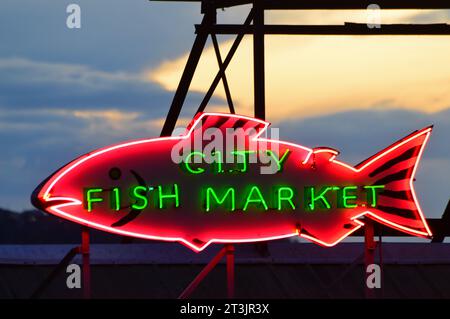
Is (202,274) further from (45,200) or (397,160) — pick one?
(397,160)

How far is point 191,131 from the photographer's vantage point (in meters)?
29.9

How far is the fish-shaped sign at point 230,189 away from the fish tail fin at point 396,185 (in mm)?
21

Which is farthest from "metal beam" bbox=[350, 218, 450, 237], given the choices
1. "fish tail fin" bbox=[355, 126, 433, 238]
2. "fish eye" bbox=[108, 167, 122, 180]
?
"fish eye" bbox=[108, 167, 122, 180]

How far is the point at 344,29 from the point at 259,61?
368 centimetres

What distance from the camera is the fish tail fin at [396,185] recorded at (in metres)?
30.9

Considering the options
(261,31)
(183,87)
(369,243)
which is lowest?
(369,243)

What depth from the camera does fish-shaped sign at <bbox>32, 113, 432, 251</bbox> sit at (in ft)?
96.7

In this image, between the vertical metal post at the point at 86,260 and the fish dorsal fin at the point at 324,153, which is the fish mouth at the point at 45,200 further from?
the fish dorsal fin at the point at 324,153

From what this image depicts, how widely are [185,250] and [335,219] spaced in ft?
17.5

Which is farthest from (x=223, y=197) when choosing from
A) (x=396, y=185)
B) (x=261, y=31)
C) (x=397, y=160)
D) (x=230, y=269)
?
(x=261, y=31)

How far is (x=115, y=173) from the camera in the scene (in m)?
29.5

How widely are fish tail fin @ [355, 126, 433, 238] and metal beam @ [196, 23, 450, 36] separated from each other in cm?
524
